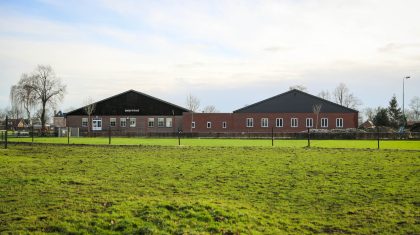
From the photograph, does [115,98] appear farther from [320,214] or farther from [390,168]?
[320,214]

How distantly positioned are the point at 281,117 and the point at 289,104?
2.56 meters

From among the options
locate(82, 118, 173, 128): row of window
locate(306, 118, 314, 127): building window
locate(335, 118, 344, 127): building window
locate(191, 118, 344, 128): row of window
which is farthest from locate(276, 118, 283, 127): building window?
locate(82, 118, 173, 128): row of window

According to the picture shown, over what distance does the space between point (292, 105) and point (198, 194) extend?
59.6 meters

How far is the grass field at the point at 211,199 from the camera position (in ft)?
25.3

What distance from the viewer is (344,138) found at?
4728 cm

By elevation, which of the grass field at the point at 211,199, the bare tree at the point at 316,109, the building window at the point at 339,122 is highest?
the bare tree at the point at 316,109

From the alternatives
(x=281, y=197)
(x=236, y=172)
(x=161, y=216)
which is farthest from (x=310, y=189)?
(x=161, y=216)

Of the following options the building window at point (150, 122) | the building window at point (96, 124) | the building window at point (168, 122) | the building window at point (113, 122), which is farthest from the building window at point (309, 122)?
the building window at point (96, 124)

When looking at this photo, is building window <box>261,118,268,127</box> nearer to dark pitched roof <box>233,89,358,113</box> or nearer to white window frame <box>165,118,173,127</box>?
dark pitched roof <box>233,89,358,113</box>

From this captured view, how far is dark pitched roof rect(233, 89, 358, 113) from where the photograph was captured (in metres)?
67.9

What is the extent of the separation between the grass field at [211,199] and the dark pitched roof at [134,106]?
2208 inches

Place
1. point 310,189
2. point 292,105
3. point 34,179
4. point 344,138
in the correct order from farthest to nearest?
point 292,105 → point 344,138 → point 34,179 → point 310,189

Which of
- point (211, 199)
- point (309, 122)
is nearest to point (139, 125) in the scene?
point (309, 122)

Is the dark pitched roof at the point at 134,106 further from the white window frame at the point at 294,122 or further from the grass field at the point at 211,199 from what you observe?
the grass field at the point at 211,199
